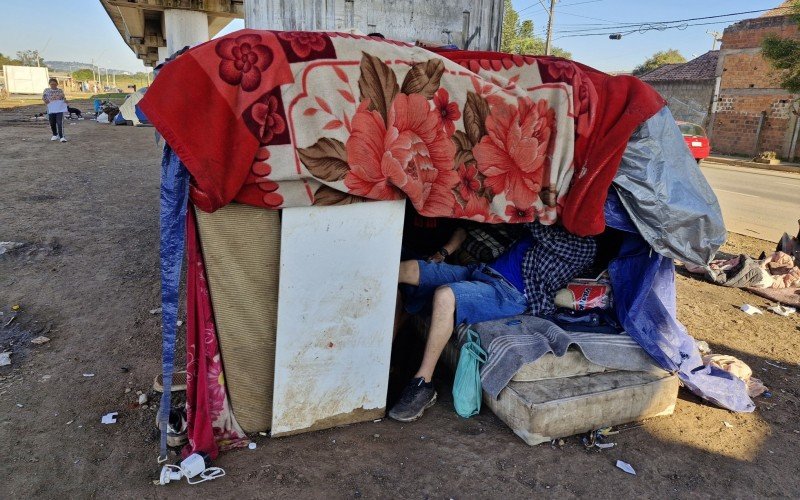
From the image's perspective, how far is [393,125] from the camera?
2.55 meters

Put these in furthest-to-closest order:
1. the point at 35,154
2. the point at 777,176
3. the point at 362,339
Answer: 1. the point at 777,176
2. the point at 35,154
3. the point at 362,339

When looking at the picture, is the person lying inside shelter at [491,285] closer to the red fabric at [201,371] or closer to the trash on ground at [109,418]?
the red fabric at [201,371]

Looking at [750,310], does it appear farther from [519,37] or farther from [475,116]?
[519,37]

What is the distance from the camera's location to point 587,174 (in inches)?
114

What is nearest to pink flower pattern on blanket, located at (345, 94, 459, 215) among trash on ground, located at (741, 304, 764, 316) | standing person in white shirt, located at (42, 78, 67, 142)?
trash on ground, located at (741, 304, 764, 316)

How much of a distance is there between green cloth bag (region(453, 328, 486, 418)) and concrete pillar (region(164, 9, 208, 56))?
34.4ft

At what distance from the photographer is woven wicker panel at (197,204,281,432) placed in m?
2.48

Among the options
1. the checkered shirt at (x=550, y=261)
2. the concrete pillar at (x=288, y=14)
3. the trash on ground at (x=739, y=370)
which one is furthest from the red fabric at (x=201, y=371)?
the trash on ground at (x=739, y=370)

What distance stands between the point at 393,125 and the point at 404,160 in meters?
0.17

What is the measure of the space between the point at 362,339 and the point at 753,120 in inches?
969

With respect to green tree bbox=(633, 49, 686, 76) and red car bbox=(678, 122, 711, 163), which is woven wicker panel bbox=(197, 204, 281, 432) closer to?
red car bbox=(678, 122, 711, 163)

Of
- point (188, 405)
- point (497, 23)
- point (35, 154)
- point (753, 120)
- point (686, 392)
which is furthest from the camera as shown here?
point (753, 120)

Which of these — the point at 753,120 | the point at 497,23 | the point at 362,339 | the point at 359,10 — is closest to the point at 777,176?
the point at 753,120

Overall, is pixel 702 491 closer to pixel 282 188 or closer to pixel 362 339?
pixel 362 339
